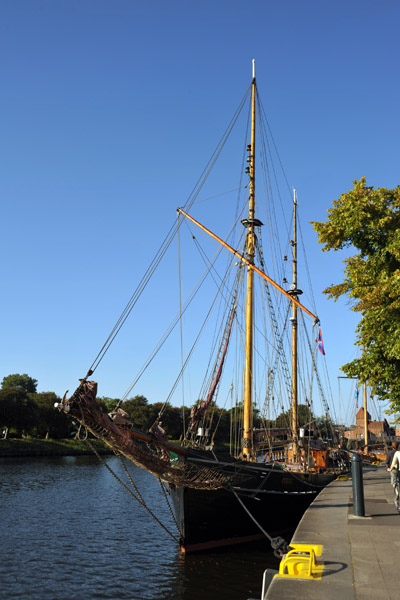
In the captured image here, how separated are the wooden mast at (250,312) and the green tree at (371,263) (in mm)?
6593

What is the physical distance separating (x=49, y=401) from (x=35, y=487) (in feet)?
200

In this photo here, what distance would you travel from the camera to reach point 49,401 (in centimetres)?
9619

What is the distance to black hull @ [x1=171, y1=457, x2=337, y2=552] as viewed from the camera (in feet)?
61.9

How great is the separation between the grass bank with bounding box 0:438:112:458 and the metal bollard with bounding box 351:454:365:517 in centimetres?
6554

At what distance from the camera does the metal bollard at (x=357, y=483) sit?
11420 millimetres

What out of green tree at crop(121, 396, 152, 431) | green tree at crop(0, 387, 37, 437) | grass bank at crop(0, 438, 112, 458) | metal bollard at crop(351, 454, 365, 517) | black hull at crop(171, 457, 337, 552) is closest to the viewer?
metal bollard at crop(351, 454, 365, 517)

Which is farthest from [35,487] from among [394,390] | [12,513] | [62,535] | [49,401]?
[49,401]

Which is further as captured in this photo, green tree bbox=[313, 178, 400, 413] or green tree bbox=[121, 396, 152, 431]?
green tree bbox=[121, 396, 152, 431]

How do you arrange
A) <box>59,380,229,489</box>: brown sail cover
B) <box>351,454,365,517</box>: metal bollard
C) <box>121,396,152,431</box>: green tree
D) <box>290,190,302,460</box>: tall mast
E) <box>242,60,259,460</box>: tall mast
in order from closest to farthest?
<box>351,454,365,517</box>: metal bollard
<box>59,380,229,489</box>: brown sail cover
<box>242,60,259,460</box>: tall mast
<box>290,190,302,460</box>: tall mast
<box>121,396,152,431</box>: green tree

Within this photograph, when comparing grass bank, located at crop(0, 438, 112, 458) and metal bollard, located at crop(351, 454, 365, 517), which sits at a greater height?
metal bollard, located at crop(351, 454, 365, 517)

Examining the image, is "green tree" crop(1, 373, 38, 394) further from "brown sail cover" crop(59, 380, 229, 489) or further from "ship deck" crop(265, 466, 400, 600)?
"ship deck" crop(265, 466, 400, 600)

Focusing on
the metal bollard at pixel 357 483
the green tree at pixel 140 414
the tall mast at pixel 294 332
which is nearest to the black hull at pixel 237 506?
the metal bollard at pixel 357 483

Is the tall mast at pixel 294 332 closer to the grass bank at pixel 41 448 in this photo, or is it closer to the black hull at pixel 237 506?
the black hull at pixel 237 506

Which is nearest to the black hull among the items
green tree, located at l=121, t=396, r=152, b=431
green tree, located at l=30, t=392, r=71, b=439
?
green tree, located at l=30, t=392, r=71, b=439
